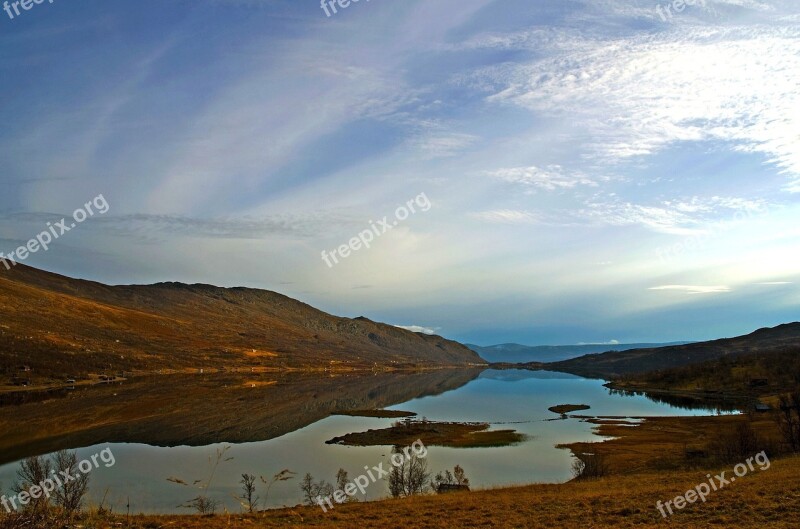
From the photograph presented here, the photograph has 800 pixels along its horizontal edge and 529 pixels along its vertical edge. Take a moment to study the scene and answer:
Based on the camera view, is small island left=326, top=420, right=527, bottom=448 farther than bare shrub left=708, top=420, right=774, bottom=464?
Yes

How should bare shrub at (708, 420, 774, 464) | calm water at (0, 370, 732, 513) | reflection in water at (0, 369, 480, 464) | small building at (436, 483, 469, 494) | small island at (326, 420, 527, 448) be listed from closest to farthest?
small building at (436, 483, 469, 494)
calm water at (0, 370, 732, 513)
bare shrub at (708, 420, 774, 464)
reflection in water at (0, 369, 480, 464)
small island at (326, 420, 527, 448)

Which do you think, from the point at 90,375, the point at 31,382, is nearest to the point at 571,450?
the point at 31,382

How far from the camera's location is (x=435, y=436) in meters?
65.8

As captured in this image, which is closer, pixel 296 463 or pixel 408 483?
pixel 408 483

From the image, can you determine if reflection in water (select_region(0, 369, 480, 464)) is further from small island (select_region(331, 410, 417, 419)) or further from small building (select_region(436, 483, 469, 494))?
small building (select_region(436, 483, 469, 494))

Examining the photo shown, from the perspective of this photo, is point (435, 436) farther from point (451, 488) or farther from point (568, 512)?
point (568, 512)

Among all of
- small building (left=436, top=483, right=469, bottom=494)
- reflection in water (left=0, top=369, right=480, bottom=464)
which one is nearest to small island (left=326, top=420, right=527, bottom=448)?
reflection in water (left=0, top=369, right=480, bottom=464)

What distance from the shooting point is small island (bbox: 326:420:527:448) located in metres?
61.2

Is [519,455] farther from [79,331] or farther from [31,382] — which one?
[79,331]

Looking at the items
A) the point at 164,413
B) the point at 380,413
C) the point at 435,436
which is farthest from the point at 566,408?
the point at 164,413

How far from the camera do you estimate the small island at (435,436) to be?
6116cm

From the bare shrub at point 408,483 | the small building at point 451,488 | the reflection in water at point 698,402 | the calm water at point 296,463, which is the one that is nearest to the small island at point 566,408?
the calm water at point 296,463

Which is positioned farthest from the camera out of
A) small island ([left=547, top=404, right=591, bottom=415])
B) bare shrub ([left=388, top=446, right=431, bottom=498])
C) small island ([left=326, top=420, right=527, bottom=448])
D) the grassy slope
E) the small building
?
small island ([left=547, top=404, right=591, bottom=415])

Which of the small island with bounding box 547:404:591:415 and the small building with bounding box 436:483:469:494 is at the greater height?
the small building with bounding box 436:483:469:494
